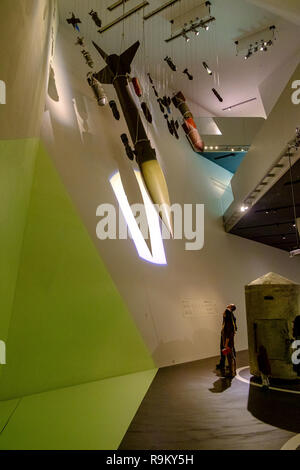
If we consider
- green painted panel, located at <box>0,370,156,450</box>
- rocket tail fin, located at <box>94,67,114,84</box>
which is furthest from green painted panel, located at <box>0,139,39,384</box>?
rocket tail fin, located at <box>94,67,114,84</box>

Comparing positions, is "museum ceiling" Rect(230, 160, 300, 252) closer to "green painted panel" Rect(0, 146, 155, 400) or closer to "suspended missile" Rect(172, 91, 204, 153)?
"suspended missile" Rect(172, 91, 204, 153)

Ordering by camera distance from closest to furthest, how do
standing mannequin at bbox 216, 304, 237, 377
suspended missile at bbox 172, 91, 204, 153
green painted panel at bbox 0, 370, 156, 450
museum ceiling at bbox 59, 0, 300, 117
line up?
green painted panel at bbox 0, 370, 156, 450, standing mannequin at bbox 216, 304, 237, 377, museum ceiling at bbox 59, 0, 300, 117, suspended missile at bbox 172, 91, 204, 153

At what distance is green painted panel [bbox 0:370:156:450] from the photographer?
2.94 metres

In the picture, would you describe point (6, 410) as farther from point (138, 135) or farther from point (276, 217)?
point (276, 217)

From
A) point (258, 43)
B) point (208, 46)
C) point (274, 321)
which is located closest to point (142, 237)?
point (274, 321)

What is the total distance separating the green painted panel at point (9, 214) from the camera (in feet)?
9.75

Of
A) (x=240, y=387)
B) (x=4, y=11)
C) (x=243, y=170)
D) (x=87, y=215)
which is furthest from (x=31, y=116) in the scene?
(x=243, y=170)

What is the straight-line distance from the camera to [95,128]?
708cm

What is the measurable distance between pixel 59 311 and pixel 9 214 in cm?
222

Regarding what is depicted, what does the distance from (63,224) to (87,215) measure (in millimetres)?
701

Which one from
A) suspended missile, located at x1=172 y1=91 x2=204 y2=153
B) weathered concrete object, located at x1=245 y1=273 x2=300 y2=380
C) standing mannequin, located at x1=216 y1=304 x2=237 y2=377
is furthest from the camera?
suspended missile, located at x1=172 y1=91 x2=204 y2=153

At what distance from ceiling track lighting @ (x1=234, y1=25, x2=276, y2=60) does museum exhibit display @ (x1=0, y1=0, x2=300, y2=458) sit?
1.8 inches

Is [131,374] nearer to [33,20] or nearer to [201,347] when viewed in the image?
[201,347]

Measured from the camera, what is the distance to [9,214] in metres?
3.41
